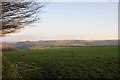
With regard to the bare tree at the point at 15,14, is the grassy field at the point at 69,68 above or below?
below

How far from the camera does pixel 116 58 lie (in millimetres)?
25328

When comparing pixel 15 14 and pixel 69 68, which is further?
pixel 69 68

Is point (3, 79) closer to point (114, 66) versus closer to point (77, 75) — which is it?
point (77, 75)

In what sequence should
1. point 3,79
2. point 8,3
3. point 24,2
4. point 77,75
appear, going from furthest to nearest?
point 77,75
point 24,2
point 8,3
point 3,79

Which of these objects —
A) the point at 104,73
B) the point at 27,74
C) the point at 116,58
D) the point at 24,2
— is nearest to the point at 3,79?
the point at 24,2

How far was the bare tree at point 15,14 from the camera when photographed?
14.2m

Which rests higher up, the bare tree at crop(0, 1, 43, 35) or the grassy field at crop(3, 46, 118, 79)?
the bare tree at crop(0, 1, 43, 35)

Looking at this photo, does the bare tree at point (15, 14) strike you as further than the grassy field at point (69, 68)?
No

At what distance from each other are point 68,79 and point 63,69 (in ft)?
5.90

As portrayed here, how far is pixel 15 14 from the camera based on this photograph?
15.0 m

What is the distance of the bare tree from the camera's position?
14.2m

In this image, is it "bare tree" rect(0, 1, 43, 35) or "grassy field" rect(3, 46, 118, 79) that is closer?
"bare tree" rect(0, 1, 43, 35)

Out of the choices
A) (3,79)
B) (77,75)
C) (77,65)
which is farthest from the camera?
(77,65)

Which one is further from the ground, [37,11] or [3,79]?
[37,11]
